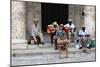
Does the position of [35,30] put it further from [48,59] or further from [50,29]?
[48,59]

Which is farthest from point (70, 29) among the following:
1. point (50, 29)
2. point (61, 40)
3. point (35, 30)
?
point (35, 30)

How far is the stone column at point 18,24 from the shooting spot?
286 centimetres

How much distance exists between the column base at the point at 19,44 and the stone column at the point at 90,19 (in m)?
0.97

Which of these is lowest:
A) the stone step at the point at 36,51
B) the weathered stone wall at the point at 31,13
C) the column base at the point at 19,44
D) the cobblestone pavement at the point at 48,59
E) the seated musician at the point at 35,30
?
the cobblestone pavement at the point at 48,59

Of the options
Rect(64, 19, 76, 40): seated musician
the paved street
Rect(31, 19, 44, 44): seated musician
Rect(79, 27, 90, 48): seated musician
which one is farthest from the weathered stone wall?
Rect(79, 27, 90, 48): seated musician

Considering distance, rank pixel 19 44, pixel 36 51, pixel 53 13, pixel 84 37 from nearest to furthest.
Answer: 1. pixel 19 44
2. pixel 36 51
3. pixel 53 13
4. pixel 84 37

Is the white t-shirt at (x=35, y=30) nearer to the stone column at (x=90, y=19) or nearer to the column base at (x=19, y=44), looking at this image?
the column base at (x=19, y=44)

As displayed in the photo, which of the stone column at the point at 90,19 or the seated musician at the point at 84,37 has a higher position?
the stone column at the point at 90,19

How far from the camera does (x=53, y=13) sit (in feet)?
10.2

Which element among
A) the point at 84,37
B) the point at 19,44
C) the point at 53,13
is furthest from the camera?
the point at 84,37

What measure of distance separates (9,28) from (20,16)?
0.22 meters

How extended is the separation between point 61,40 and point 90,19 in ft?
1.87

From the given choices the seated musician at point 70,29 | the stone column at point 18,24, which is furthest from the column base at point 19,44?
the seated musician at point 70,29

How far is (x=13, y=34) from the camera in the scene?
2861 millimetres
